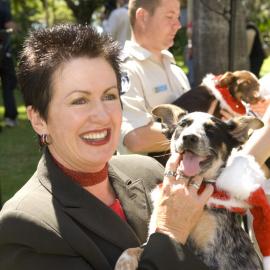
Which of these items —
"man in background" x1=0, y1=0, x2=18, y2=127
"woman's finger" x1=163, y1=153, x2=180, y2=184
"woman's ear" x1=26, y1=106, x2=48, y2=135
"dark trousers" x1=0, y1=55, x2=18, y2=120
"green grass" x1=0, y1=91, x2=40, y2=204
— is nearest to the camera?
"woman's ear" x1=26, y1=106, x2=48, y2=135

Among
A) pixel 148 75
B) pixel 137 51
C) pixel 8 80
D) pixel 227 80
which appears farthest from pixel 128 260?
pixel 8 80

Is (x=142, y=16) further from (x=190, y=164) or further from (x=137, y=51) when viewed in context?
(x=190, y=164)

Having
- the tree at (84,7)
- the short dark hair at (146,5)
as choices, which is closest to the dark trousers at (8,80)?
the short dark hair at (146,5)

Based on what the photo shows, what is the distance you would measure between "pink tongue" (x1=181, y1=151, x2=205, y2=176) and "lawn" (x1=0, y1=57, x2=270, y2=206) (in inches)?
161

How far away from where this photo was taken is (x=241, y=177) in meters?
2.48

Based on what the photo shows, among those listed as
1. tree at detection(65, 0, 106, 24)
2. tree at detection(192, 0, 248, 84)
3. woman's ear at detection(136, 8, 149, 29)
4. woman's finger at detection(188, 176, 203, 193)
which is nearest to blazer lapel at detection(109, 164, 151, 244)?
woman's finger at detection(188, 176, 203, 193)

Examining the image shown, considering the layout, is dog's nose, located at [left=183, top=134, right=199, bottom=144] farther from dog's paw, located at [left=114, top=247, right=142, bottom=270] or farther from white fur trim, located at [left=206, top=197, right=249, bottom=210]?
dog's paw, located at [left=114, top=247, right=142, bottom=270]

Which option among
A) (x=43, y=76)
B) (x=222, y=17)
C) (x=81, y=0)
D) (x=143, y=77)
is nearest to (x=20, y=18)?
(x=81, y=0)

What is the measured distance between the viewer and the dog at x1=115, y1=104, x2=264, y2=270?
8.26 feet

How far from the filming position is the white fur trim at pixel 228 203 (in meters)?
2.52

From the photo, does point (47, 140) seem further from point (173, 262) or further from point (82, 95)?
point (173, 262)

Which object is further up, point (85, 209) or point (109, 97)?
point (109, 97)

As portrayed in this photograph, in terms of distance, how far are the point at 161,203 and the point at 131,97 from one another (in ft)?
5.04

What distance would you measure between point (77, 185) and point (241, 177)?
71 centimetres
